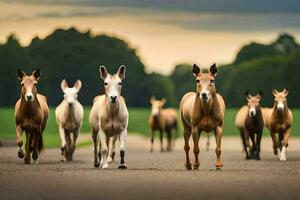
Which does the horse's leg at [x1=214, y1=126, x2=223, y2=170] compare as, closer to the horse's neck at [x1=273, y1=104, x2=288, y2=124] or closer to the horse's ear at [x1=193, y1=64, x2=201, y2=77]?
the horse's ear at [x1=193, y1=64, x2=201, y2=77]

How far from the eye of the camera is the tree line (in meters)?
91.5

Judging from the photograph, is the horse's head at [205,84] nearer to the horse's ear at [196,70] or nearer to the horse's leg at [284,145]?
the horse's ear at [196,70]

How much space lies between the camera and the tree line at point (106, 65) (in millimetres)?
91500

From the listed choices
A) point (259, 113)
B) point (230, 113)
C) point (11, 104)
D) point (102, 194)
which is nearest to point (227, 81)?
point (230, 113)

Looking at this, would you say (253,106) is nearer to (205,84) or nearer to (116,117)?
(116,117)

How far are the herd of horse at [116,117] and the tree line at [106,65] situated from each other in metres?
51.5

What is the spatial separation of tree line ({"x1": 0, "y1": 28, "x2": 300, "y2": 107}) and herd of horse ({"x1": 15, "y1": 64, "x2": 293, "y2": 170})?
51495mm

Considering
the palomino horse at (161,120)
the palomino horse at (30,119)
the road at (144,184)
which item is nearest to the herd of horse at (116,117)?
the palomino horse at (30,119)

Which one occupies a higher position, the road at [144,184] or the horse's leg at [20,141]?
the horse's leg at [20,141]

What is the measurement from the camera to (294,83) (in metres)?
97.7

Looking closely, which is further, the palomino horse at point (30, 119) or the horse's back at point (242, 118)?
the horse's back at point (242, 118)

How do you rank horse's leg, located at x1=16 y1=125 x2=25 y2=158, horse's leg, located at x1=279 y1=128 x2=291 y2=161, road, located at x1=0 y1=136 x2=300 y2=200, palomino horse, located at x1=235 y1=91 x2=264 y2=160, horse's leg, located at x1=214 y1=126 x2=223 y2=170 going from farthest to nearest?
palomino horse, located at x1=235 y1=91 x2=264 y2=160 → horse's leg, located at x1=279 y1=128 x2=291 y2=161 → horse's leg, located at x1=16 y1=125 x2=25 y2=158 → horse's leg, located at x1=214 y1=126 x2=223 y2=170 → road, located at x1=0 y1=136 x2=300 y2=200

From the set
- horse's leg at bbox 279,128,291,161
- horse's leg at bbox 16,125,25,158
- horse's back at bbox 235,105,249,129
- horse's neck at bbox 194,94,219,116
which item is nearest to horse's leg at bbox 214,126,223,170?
horse's neck at bbox 194,94,219,116

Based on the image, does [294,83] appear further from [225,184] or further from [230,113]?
[225,184]
